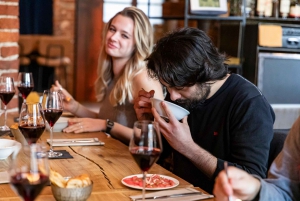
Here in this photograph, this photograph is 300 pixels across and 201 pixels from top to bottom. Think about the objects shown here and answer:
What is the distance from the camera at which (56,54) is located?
24.7ft

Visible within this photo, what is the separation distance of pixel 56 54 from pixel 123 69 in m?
4.82

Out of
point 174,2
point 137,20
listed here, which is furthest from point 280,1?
point 137,20

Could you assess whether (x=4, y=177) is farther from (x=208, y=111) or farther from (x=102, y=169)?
(x=208, y=111)

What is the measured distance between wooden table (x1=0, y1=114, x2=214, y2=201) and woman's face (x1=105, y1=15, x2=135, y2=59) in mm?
677

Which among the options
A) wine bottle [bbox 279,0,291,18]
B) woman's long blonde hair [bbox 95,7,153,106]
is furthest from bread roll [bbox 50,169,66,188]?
wine bottle [bbox 279,0,291,18]

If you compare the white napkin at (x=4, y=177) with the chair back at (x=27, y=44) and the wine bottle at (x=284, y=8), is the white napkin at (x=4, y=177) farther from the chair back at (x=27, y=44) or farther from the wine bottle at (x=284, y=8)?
the chair back at (x=27, y=44)

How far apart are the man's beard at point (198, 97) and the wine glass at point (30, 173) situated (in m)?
0.95

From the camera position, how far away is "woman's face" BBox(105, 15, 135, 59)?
280cm

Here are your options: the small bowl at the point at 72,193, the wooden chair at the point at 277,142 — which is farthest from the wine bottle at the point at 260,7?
the small bowl at the point at 72,193

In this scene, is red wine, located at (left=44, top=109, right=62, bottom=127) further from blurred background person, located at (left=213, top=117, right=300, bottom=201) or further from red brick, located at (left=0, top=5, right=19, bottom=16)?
red brick, located at (left=0, top=5, right=19, bottom=16)

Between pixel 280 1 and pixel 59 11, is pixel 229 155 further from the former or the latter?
pixel 59 11

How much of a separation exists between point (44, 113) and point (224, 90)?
69 centimetres

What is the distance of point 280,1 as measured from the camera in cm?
452

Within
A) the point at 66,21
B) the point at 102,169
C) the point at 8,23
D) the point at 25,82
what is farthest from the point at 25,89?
the point at 66,21
